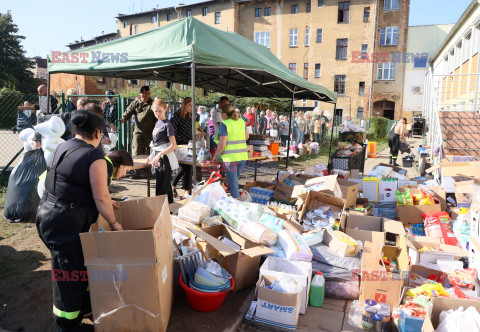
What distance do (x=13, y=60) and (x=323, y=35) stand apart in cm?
3138

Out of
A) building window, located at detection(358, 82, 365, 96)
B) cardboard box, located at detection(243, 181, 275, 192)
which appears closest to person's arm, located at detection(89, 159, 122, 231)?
cardboard box, located at detection(243, 181, 275, 192)

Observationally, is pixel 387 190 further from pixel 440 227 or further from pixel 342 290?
pixel 342 290

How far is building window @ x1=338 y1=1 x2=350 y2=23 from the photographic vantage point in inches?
1227

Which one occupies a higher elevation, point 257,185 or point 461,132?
point 461,132

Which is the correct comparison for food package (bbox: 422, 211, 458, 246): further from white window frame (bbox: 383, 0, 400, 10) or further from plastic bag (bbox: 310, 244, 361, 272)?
white window frame (bbox: 383, 0, 400, 10)

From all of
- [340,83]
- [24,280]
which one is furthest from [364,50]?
[24,280]

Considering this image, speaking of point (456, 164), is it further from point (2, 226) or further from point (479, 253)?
point (2, 226)

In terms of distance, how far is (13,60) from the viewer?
35219 mm

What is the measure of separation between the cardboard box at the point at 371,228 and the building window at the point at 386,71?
29.8 metres

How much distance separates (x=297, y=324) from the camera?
2.79 m

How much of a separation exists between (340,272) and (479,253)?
1.21 metres

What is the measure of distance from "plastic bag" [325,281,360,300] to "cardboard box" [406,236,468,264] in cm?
81

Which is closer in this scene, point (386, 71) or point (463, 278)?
point (463, 278)

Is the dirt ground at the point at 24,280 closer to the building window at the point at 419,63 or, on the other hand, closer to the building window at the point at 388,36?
the building window at the point at 388,36
